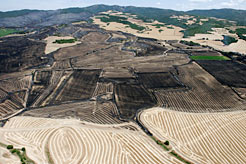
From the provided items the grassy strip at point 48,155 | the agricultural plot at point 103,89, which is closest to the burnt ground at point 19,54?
the agricultural plot at point 103,89

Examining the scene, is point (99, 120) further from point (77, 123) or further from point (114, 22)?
point (114, 22)

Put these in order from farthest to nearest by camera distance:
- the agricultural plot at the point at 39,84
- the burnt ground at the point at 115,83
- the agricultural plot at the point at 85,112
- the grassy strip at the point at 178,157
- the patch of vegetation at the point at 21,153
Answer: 1. the agricultural plot at the point at 39,84
2. the burnt ground at the point at 115,83
3. the agricultural plot at the point at 85,112
4. the grassy strip at the point at 178,157
5. the patch of vegetation at the point at 21,153

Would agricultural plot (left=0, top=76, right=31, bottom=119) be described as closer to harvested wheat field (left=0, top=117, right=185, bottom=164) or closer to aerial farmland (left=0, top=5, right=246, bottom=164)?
aerial farmland (left=0, top=5, right=246, bottom=164)

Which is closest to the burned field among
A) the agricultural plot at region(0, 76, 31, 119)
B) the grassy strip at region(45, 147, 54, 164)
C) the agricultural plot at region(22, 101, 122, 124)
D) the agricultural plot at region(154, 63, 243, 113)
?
the agricultural plot at region(154, 63, 243, 113)

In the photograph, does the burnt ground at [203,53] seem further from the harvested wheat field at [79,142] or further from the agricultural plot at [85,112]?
the harvested wheat field at [79,142]

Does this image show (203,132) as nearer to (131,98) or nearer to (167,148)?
(167,148)

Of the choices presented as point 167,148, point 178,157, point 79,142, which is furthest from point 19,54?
point 178,157
